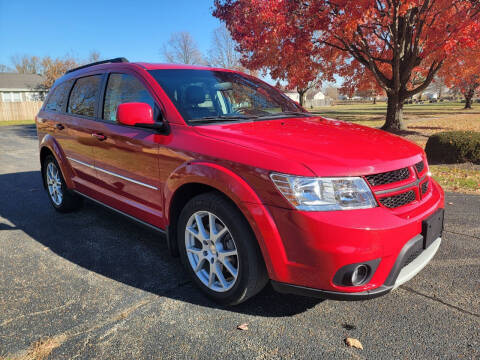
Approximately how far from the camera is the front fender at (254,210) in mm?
2213

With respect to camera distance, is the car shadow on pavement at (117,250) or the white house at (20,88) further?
the white house at (20,88)

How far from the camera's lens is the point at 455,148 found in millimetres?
8086

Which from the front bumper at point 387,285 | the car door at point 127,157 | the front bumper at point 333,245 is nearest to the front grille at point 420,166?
the front bumper at point 333,245

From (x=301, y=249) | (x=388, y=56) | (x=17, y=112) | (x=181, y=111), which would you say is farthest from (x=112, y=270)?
(x=17, y=112)

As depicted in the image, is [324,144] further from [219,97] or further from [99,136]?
[99,136]

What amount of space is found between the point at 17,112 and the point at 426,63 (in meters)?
34.0

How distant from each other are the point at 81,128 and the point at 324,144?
9.29 feet

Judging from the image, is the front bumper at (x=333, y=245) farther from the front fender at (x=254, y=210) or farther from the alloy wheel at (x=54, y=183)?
the alloy wheel at (x=54, y=183)

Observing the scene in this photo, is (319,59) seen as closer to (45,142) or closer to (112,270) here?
(45,142)

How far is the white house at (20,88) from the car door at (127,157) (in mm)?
47582

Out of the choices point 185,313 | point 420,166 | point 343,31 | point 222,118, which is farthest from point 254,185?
point 343,31

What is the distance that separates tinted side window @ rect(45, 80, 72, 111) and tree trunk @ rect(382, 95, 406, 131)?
1407 cm

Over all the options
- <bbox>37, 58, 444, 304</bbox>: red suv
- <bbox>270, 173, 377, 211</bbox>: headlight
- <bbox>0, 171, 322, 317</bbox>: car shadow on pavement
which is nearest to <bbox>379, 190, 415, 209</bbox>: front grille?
<bbox>37, 58, 444, 304</bbox>: red suv

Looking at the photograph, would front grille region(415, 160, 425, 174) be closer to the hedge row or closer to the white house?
the hedge row
